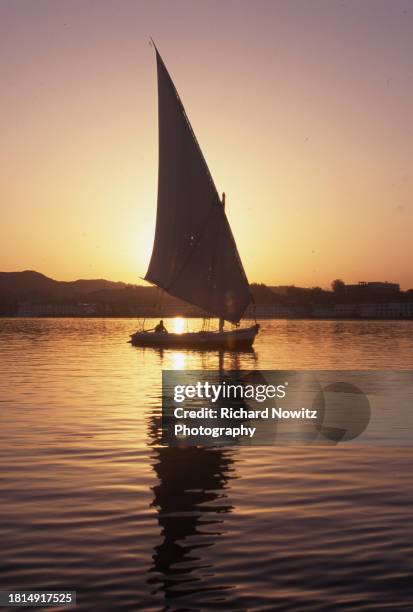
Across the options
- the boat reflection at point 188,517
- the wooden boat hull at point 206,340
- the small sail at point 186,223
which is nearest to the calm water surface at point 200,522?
the boat reflection at point 188,517

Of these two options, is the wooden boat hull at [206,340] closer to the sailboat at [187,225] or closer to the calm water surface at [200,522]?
the sailboat at [187,225]

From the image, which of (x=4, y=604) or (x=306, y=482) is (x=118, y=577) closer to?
(x=4, y=604)

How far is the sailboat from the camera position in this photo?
64312 mm

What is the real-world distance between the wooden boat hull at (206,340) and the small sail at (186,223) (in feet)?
10.4

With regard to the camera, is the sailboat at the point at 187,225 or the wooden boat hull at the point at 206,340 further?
the wooden boat hull at the point at 206,340

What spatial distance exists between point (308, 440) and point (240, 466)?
14.2 ft

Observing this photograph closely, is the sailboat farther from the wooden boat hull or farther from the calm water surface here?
the calm water surface

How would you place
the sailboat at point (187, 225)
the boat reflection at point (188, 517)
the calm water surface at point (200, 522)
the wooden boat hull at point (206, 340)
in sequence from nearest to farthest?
the calm water surface at point (200, 522) → the boat reflection at point (188, 517) → the sailboat at point (187, 225) → the wooden boat hull at point (206, 340)

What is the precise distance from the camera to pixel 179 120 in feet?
212

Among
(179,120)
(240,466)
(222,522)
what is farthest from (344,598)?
(179,120)

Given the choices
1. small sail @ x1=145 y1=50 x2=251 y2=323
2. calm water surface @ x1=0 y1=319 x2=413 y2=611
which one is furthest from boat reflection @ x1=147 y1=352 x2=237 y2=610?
small sail @ x1=145 y1=50 x2=251 y2=323

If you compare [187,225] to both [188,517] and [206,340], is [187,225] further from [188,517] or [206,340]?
[188,517]

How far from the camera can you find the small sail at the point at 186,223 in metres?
64.3

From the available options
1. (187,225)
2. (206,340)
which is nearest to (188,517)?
(187,225)
